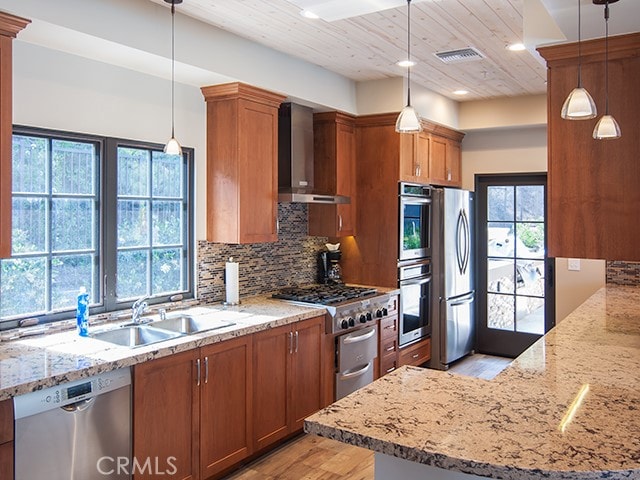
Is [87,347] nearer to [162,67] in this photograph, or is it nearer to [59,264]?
[59,264]

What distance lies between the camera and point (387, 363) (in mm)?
4844

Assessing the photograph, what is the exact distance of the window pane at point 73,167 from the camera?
3148 mm

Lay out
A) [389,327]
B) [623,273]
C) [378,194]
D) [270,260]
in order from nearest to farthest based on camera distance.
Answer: [623,273]
[270,260]
[389,327]
[378,194]

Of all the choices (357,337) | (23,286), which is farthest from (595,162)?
(23,286)

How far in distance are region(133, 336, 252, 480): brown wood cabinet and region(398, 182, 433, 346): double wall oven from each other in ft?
6.76

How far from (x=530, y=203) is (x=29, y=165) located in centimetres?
485

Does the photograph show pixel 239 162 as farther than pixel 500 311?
No

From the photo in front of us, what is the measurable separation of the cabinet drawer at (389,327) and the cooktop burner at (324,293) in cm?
28

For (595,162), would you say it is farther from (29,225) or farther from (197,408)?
(29,225)

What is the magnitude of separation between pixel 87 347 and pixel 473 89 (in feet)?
13.6

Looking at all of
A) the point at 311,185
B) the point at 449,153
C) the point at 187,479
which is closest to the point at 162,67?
the point at 311,185

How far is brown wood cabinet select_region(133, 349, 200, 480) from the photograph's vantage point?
274cm

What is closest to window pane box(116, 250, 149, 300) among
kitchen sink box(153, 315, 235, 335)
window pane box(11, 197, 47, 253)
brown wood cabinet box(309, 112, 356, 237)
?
kitchen sink box(153, 315, 235, 335)

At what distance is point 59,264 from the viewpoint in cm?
318
